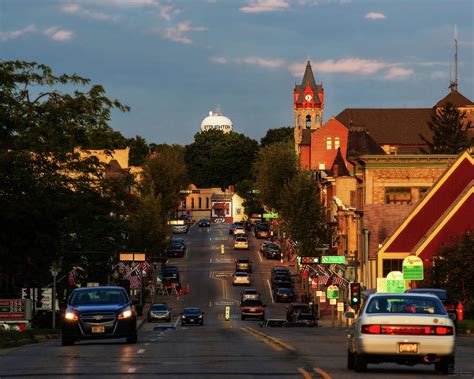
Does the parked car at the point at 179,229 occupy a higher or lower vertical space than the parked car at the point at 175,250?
higher

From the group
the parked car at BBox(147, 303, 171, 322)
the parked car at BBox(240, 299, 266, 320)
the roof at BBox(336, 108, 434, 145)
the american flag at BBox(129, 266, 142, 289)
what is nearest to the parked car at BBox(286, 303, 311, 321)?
the parked car at BBox(240, 299, 266, 320)

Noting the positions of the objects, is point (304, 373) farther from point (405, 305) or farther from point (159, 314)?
point (159, 314)

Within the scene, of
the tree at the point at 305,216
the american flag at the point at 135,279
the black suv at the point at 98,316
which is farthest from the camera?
the tree at the point at 305,216

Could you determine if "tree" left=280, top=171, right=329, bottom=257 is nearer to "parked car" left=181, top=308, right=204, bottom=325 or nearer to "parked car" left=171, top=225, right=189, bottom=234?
"parked car" left=181, top=308, right=204, bottom=325

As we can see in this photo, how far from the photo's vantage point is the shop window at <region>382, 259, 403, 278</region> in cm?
8425

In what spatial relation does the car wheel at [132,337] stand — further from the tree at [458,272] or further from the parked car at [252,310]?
the parked car at [252,310]

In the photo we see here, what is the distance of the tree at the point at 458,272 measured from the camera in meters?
68.8

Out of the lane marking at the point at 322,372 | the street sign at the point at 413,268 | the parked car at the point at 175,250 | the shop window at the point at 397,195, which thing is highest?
the shop window at the point at 397,195

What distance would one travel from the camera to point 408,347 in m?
22.3

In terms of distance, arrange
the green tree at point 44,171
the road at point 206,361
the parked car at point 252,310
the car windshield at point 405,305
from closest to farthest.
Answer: the road at point 206,361 < the car windshield at point 405,305 < the green tree at point 44,171 < the parked car at point 252,310

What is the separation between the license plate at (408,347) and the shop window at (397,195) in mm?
77503

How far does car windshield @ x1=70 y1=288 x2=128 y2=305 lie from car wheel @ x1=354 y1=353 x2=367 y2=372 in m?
13.0

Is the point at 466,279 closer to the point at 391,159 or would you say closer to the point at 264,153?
the point at 391,159

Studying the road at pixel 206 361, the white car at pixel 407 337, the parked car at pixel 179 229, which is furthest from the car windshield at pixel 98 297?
the parked car at pixel 179 229
